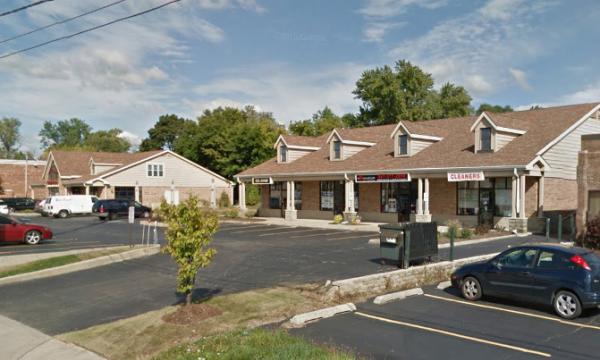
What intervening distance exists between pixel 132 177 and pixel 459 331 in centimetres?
4834

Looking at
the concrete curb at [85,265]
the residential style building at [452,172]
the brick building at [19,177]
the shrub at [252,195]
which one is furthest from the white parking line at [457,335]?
the brick building at [19,177]

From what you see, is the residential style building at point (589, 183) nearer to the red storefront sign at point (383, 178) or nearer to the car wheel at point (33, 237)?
the red storefront sign at point (383, 178)

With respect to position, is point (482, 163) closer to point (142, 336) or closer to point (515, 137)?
point (515, 137)

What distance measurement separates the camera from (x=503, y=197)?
2723cm

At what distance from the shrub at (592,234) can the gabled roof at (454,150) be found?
462 cm

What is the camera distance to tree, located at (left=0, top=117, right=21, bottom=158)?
132 meters

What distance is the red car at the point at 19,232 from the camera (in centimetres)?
2409

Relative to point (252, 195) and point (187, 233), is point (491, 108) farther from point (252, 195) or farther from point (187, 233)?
point (187, 233)

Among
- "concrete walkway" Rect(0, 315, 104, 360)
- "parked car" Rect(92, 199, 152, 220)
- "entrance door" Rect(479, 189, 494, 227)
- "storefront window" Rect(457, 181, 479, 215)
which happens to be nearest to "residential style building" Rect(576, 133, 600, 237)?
"entrance door" Rect(479, 189, 494, 227)

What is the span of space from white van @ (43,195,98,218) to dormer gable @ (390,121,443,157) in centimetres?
2957

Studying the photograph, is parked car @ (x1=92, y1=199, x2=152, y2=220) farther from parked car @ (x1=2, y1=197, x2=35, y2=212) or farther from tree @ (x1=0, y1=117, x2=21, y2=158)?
tree @ (x1=0, y1=117, x2=21, y2=158)

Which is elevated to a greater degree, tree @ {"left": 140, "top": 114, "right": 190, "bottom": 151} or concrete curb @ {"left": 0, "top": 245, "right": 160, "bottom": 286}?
tree @ {"left": 140, "top": 114, "right": 190, "bottom": 151}

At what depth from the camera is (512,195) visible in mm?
25688

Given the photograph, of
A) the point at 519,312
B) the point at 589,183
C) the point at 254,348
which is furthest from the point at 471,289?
the point at 589,183
